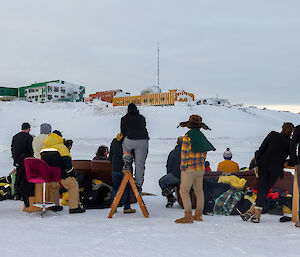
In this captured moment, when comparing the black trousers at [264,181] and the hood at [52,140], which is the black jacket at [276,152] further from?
the hood at [52,140]

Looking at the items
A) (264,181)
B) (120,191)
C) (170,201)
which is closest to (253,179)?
(264,181)

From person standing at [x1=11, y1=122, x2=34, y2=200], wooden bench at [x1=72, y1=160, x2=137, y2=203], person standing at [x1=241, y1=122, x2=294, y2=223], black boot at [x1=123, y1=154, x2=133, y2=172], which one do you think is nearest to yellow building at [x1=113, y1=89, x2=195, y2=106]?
wooden bench at [x1=72, y1=160, x2=137, y2=203]

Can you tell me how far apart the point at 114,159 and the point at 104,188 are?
2.72 feet

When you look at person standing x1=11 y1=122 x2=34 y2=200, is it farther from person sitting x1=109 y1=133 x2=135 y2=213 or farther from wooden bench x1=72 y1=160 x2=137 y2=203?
person sitting x1=109 y1=133 x2=135 y2=213

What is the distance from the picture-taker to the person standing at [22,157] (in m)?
5.47

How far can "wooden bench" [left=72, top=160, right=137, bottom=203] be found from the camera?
241 inches

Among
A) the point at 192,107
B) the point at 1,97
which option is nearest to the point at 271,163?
the point at 192,107

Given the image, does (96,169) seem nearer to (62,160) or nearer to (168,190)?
(62,160)

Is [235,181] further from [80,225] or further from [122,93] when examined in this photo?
[122,93]

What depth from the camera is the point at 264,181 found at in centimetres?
484

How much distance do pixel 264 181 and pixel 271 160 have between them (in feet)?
1.04

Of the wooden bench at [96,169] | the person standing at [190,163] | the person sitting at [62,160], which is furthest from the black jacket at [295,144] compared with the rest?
the person sitting at [62,160]

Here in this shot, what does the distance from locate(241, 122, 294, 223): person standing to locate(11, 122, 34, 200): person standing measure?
3.45m

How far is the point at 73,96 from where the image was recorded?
62438 mm
